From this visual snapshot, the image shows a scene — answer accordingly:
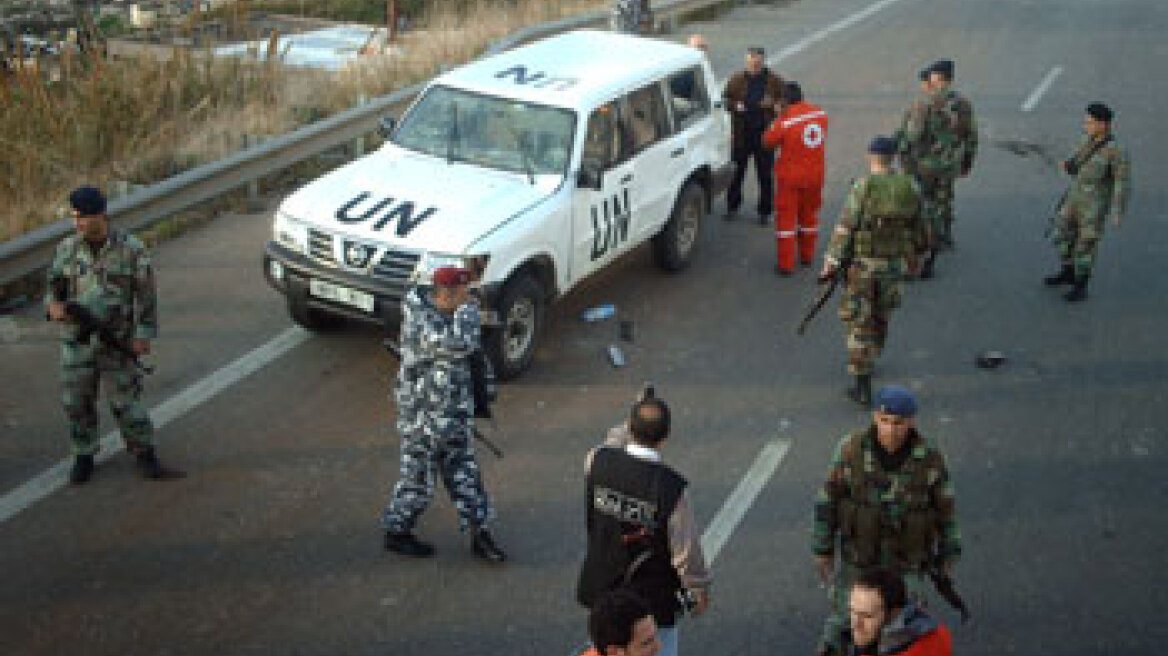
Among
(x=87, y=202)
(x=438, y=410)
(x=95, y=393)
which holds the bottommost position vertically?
(x=95, y=393)

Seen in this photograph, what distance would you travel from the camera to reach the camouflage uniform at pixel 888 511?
214 inches

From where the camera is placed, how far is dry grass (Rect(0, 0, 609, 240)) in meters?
11.7

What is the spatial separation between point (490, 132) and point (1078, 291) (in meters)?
5.04

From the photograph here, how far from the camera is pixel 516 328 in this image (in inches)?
361

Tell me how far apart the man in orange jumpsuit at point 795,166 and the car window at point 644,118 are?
39.5 inches

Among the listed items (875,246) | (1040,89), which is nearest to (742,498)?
(875,246)

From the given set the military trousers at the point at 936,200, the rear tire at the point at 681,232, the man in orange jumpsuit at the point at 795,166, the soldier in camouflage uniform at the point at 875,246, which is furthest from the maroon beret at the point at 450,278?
the military trousers at the point at 936,200

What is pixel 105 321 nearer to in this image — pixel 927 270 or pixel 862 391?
pixel 862 391

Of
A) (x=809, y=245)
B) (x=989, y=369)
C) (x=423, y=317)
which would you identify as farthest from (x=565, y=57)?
(x=423, y=317)

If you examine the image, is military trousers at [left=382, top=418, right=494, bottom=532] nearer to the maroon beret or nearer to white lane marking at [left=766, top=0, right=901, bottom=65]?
the maroon beret

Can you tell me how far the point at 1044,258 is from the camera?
1198 centimetres

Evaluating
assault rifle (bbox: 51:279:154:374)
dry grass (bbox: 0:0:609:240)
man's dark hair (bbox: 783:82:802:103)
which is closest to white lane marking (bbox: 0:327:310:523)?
assault rifle (bbox: 51:279:154:374)

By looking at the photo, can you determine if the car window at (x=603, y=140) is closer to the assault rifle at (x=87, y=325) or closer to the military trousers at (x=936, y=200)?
the military trousers at (x=936, y=200)

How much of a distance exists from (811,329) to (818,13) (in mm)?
14490
